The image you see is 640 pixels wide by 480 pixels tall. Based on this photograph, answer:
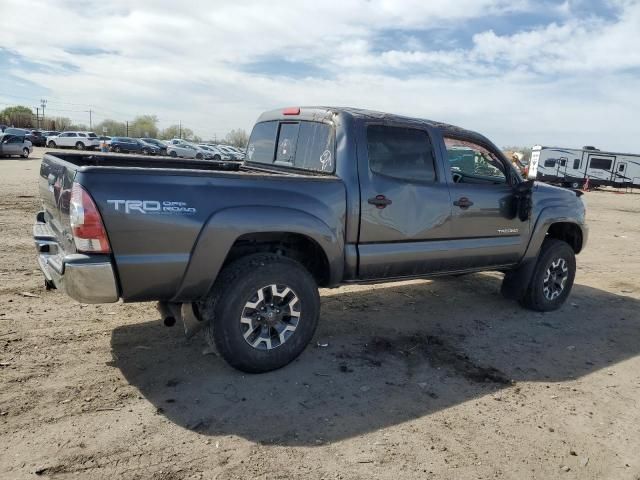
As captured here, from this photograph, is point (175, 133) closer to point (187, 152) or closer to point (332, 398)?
point (187, 152)

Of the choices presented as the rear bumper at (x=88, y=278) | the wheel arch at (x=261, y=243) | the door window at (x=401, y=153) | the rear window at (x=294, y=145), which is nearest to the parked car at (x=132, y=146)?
the rear window at (x=294, y=145)

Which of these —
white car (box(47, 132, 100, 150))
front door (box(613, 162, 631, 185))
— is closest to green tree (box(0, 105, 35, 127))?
white car (box(47, 132, 100, 150))

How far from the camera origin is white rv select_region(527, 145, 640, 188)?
116 feet

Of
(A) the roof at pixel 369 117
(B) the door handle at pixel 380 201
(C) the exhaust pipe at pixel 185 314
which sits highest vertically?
(A) the roof at pixel 369 117

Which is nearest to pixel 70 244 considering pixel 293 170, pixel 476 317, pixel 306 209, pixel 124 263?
pixel 124 263

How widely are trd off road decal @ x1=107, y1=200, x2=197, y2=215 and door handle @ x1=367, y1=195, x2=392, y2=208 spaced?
151 centimetres

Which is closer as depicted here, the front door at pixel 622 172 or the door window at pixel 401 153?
the door window at pixel 401 153

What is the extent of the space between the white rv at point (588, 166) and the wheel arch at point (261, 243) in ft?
114

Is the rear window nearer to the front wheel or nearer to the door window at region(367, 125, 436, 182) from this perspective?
the door window at region(367, 125, 436, 182)

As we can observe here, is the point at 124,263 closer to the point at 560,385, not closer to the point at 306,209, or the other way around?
the point at 306,209

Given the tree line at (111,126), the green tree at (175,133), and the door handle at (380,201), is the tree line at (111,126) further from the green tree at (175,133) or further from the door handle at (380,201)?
the door handle at (380,201)

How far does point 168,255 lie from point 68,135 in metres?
51.1

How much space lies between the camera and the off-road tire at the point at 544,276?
570 cm

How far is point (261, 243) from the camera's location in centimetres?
394
